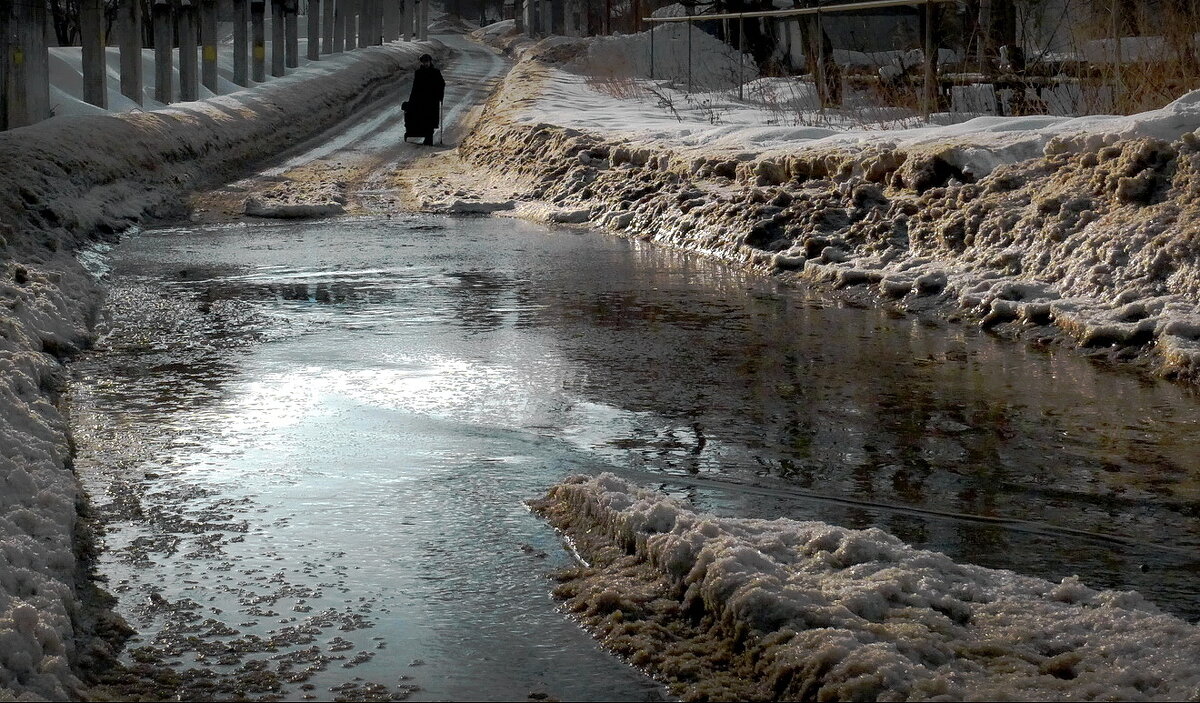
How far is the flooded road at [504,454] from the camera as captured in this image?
364cm

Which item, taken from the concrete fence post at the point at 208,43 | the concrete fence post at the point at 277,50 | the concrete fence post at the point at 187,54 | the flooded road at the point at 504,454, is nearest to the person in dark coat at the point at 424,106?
the concrete fence post at the point at 187,54

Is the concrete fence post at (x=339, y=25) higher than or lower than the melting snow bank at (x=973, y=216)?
higher

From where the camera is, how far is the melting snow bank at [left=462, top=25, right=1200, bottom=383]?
7.43 metres

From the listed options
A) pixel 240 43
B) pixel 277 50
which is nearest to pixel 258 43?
pixel 277 50

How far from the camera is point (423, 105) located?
2248 centimetres

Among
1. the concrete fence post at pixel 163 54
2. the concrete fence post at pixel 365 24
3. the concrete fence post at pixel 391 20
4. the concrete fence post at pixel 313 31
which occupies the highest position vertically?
the concrete fence post at pixel 391 20

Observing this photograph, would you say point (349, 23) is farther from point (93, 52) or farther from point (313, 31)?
point (93, 52)

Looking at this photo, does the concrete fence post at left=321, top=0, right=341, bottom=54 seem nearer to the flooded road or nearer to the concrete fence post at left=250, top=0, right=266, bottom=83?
the concrete fence post at left=250, top=0, right=266, bottom=83

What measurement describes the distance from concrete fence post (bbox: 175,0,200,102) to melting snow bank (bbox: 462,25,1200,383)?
12.3 metres

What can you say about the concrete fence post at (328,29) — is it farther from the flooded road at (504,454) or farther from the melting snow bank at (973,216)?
the flooded road at (504,454)

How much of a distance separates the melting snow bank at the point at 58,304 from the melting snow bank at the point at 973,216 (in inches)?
188

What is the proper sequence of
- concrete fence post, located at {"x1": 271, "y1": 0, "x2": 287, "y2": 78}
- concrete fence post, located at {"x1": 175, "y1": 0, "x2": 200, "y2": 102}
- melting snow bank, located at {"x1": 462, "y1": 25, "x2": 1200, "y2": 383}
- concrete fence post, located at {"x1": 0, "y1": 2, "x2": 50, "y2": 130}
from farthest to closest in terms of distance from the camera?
concrete fence post, located at {"x1": 271, "y1": 0, "x2": 287, "y2": 78} < concrete fence post, located at {"x1": 175, "y1": 0, "x2": 200, "y2": 102} < concrete fence post, located at {"x1": 0, "y1": 2, "x2": 50, "y2": 130} < melting snow bank, located at {"x1": 462, "y1": 25, "x2": 1200, "y2": 383}

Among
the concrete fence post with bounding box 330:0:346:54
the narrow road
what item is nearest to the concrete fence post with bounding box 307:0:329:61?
the concrete fence post with bounding box 330:0:346:54

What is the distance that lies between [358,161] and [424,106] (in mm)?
2665
